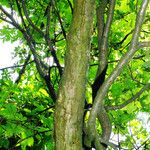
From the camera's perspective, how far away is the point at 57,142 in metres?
2.38

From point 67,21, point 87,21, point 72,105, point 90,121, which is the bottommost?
point 90,121

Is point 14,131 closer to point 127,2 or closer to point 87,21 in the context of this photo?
point 87,21

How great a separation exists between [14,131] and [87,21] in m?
1.78

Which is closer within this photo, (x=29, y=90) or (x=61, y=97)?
(x=61, y=97)

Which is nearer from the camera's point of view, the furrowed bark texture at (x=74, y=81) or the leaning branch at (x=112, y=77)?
the furrowed bark texture at (x=74, y=81)

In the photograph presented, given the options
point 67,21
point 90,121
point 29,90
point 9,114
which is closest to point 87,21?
point 90,121

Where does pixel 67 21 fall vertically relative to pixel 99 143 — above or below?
above

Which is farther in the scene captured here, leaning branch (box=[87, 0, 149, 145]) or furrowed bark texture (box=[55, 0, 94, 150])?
leaning branch (box=[87, 0, 149, 145])

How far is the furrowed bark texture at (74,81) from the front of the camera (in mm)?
2318

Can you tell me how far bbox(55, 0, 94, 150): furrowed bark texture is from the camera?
232cm

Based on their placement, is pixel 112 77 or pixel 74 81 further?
pixel 112 77

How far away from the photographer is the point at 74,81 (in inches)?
91.3

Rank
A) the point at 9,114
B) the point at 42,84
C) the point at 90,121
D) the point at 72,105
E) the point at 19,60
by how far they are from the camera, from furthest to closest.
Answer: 1. the point at 19,60
2. the point at 42,84
3. the point at 9,114
4. the point at 90,121
5. the point at 72,105

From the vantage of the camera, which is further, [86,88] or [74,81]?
[86,88]
